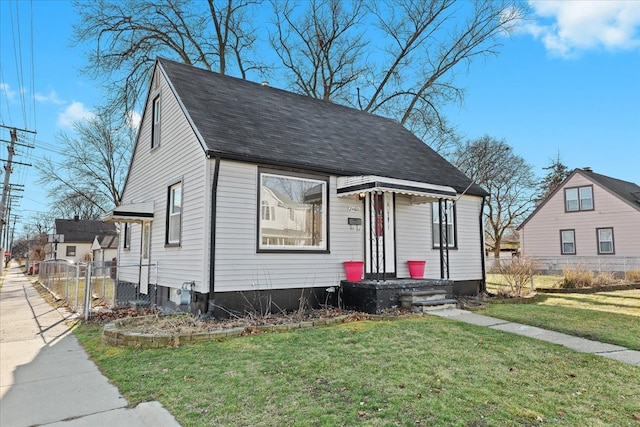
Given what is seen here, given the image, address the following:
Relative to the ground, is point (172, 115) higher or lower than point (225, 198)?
higher

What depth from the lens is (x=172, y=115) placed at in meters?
9.41

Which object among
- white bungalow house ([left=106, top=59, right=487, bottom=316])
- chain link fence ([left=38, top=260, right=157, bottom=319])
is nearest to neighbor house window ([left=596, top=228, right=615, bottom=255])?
white bungalow house ([left=106, top=59, right=487, bottom=316])

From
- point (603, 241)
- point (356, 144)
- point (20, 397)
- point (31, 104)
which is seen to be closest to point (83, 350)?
point (20, 397)

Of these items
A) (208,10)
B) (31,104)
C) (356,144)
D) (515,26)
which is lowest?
(356,144)

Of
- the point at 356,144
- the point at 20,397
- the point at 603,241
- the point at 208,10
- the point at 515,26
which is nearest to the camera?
the point at 20,397

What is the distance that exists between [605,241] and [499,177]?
9763 mm

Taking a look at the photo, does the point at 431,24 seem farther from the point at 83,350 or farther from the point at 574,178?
the point at 83,350

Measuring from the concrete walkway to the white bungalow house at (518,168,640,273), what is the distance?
14714 millimetres

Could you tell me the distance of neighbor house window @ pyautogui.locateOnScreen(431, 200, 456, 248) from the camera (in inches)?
419

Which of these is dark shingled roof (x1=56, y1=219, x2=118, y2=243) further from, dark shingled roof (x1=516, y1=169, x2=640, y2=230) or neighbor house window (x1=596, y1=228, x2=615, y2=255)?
neighbor house window (x1=596, y1=228, x2=615, y2=255)

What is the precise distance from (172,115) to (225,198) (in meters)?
3.31

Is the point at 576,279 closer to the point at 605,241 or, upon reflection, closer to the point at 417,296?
the point at 417,296

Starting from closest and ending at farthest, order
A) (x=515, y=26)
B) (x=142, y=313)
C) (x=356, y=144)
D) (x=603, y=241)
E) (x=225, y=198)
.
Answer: (x=225, y=198) < (x=142, y=313) < (x=356, y=144) < (x=515, y=26) < (x=603, y=241)

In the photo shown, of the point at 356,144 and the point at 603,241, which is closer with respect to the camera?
the point at 356,144
